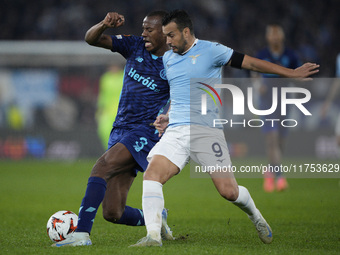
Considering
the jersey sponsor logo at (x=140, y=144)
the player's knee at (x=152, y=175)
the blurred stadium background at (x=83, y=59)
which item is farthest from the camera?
the blurred stadium background at (x=83, y=59)

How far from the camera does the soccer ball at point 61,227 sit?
5.42m

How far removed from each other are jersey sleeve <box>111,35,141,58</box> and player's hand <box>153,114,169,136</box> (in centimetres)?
81

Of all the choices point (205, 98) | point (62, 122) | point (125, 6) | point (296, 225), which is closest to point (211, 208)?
point (296, 225)

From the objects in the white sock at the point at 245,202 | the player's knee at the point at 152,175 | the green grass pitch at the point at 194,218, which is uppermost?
the player's knee at the point at 152,175

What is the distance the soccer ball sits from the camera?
5422 mm

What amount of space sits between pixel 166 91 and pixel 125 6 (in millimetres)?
17448

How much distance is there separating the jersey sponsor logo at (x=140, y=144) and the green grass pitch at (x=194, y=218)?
2.74ft

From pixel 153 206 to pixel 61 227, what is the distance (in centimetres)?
98

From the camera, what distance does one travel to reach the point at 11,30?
72.1 ft

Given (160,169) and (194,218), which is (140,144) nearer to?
(160,169)

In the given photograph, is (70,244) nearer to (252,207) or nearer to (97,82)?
(252,207)

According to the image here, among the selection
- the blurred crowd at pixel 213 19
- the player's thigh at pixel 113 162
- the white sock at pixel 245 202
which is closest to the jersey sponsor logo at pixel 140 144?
the player's thigh at pixel 113 162

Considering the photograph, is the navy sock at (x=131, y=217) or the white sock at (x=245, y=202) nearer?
the white sock at (x=245, y=202)

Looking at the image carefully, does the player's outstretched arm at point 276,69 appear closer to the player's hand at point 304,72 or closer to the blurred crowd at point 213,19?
the player's hand at point 304,72
